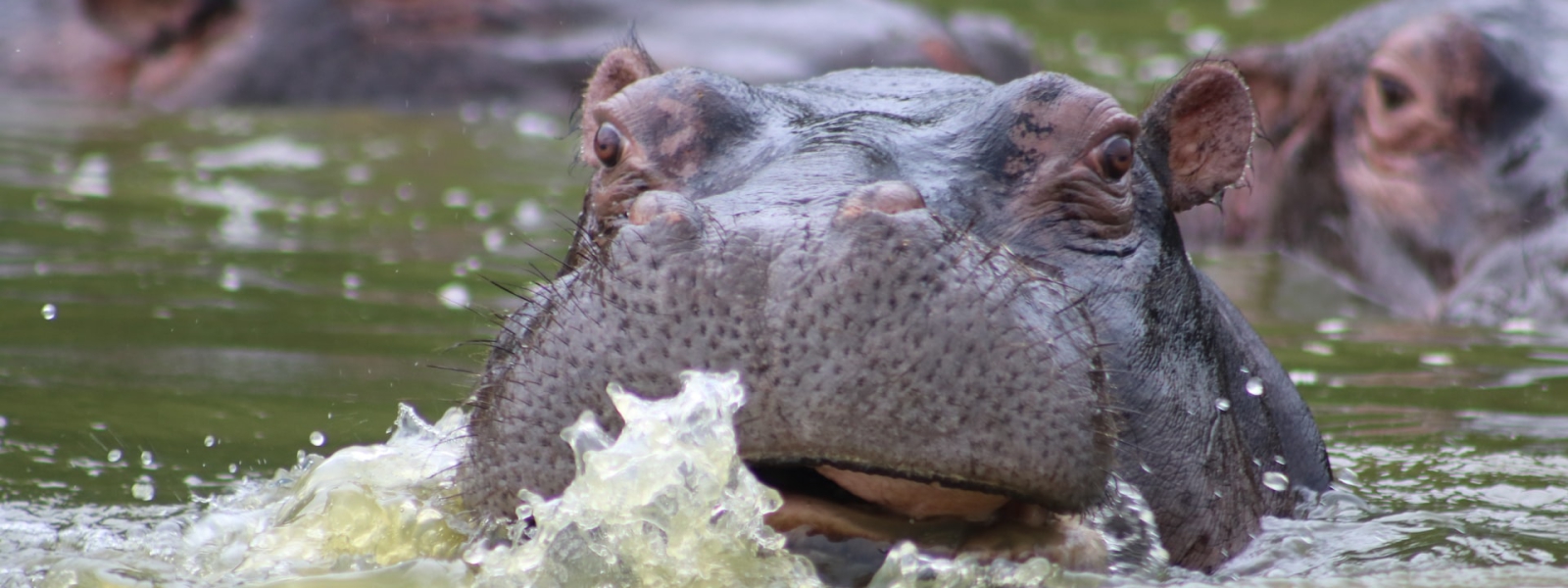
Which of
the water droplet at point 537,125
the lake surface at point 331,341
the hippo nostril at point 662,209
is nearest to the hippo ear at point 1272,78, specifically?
the lake surface at point 331,341

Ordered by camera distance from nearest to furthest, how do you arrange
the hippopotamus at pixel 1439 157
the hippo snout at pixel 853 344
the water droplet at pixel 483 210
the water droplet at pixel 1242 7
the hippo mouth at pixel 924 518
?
the hippo snout at pixel 853 344 < the hippo mouth at pixel 924 518 < the hippopotamus at pixel 1439 157 < the water droplet at pixel 483 210 < the water droplet at pixel 1242 7

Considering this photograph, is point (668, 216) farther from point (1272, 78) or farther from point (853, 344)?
point (1272, 78)

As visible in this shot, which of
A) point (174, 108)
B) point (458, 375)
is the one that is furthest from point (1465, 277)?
point (174, 108)

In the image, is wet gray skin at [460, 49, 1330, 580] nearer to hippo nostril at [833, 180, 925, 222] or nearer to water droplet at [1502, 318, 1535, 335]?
hippo nostril at [833, 180, 925, 222]

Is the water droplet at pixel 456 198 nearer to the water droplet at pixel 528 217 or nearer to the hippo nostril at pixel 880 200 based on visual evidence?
the water droplet at pixel 528 217

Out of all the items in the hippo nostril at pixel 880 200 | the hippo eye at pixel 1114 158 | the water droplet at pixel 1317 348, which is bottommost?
the hippo nostril at pixel 880 200

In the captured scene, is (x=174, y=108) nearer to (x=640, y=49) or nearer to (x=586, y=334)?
(x=640, y=49)

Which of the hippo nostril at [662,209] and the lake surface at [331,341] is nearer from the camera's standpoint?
the hippo nostril at [662,209]

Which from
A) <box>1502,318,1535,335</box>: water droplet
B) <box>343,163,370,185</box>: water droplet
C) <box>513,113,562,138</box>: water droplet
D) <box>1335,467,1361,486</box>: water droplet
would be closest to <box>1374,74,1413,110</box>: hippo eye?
<box>1502,318,1535,335</box>: water droplet
